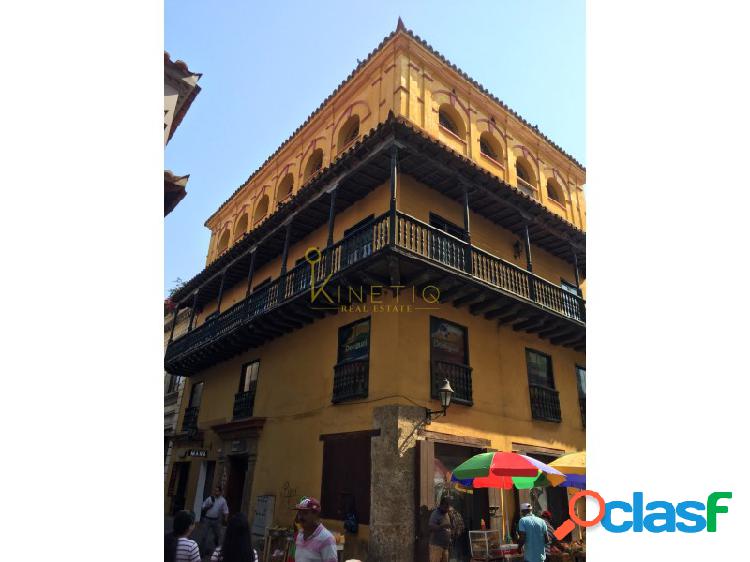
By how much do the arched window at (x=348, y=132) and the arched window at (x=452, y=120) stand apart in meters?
2.58

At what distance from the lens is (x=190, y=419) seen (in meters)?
16.3

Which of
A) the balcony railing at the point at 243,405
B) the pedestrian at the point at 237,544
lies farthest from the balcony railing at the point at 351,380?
the pedestrian at the point at 237,544

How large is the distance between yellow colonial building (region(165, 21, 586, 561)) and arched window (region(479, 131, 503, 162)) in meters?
0.08

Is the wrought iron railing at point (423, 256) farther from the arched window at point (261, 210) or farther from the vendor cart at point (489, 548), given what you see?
the arched window at point (261, 210)

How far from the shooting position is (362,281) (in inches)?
370

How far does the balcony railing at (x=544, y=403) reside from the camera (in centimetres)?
1113

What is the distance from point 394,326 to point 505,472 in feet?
11.1

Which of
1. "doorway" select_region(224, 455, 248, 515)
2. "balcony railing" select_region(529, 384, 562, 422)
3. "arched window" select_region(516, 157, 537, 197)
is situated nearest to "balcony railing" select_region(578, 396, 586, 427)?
"balcony railing" select_region(529, 384, 562, 422)

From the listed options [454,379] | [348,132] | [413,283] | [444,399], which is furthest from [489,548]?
[348,132]

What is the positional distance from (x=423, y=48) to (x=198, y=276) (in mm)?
11188

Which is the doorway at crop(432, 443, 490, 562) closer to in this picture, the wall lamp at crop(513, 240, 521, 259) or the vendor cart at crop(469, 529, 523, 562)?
the vendor cart at crop(469, 529, 523, 562)
